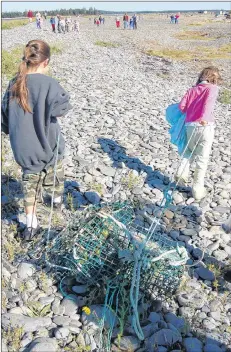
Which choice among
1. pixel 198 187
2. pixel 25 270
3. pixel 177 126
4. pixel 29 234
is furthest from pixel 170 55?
pixel 25 270

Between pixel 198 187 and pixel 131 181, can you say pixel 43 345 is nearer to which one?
pixel 131 181

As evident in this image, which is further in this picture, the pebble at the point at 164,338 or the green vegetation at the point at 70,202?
the green vegetation at the point at 70,202

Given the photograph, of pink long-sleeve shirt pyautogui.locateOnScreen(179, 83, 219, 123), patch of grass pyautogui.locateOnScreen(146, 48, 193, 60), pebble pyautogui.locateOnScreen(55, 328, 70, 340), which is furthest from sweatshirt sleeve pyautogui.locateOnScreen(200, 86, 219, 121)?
patch of grass pyautogui.locateOnScreen(146, 48, 193, 60)

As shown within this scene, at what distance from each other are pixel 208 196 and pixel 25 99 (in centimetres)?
343

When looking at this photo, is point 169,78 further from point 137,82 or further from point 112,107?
point 112,107

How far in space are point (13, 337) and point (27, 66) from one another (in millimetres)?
2406

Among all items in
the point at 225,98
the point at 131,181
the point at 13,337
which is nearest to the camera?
the point at 13,337

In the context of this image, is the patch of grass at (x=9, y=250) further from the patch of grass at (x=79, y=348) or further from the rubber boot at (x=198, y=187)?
the rubber boot at (x=198, y=187)

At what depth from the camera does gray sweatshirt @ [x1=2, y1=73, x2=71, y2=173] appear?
380 centimetres

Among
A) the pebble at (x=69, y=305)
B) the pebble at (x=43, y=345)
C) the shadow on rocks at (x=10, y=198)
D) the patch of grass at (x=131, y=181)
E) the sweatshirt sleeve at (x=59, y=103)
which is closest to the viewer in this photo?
the pebble at (x=43, y=345)

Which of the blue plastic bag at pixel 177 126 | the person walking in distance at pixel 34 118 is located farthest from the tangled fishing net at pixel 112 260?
the blue plastic bag at pixel 177 126

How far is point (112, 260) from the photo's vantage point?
3.64m

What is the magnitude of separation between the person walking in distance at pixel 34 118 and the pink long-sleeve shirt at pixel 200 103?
2090 millimetres

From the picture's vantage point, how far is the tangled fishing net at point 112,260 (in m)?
3.41
